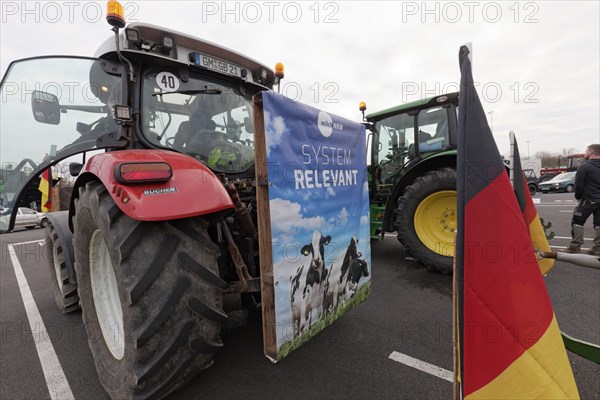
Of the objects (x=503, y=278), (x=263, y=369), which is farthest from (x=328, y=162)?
(x=263, y=369)

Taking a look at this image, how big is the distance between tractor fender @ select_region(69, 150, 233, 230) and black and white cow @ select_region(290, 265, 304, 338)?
0.59 meters

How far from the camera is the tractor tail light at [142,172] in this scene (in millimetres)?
1483

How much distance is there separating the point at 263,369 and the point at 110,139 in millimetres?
2108

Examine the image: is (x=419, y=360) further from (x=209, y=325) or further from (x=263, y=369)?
(x=209, y=325)

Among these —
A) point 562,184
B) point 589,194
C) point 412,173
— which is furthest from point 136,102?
point 562,184

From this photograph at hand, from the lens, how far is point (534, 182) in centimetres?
1842

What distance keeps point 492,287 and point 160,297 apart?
147 centimetres

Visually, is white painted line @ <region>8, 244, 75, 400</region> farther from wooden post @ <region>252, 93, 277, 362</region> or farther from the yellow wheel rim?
the yellow wheel rim

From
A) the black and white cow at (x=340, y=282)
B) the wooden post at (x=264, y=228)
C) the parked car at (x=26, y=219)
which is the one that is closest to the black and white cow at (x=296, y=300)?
the wooden post at (x=264, y=228)

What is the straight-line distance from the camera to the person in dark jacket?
471cm

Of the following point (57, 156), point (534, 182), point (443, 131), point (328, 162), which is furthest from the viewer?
point (534, 182)

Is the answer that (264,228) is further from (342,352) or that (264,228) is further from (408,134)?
(408,134)

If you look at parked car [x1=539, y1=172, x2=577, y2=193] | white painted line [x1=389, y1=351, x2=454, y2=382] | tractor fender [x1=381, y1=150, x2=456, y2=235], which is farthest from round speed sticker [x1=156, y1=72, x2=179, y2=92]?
parked car [x1=539, y1=172, x2=577, y2=193]

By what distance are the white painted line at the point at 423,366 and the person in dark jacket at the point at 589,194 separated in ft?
15.0
